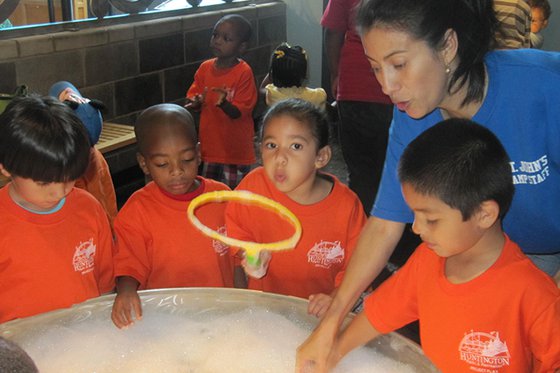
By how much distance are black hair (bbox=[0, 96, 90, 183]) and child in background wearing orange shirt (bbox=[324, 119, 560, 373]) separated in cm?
89

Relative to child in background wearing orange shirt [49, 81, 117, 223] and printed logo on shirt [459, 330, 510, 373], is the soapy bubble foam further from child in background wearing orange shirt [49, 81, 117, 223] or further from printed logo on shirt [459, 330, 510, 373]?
child in background wearing orange shirt [49, 81, 117, 223]

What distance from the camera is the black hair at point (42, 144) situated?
1.76 metres

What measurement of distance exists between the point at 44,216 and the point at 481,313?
121 cm

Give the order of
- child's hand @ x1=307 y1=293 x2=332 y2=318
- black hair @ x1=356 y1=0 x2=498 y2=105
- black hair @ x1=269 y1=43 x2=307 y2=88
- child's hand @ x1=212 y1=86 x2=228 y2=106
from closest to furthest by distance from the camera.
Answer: black hair @ x1=356 y1=0 x2=498 y2=105 → child's hand @ x1=307 y1=293 x2=332 y2=318 → child's hand @ x1=212 y1=86 x2=228 y2=106 → black hair @ x1=269 y1=43 x2=307 y2=88

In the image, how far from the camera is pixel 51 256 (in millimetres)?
1880

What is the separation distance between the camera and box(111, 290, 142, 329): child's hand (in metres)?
1.68

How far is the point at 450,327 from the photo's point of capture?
147 centimetres

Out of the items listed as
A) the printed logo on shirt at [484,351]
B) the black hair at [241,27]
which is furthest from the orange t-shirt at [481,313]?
the black hair at [241,27]

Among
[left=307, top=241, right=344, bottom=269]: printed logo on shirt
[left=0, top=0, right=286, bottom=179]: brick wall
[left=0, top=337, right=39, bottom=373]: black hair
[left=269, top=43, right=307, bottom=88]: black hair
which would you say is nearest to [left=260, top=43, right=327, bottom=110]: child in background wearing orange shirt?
[left=269, top=43, right=307, bottom=88]: black hair

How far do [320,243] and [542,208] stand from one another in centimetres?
65

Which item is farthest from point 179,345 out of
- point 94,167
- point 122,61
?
point 122,61

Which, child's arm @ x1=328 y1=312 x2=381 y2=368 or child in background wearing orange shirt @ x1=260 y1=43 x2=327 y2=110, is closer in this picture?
child's arm @ x1=328 y1=312 x2=381 y2=368

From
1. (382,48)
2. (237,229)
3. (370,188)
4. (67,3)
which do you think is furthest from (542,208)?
(67,3)

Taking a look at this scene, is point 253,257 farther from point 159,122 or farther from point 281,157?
point 159,122
